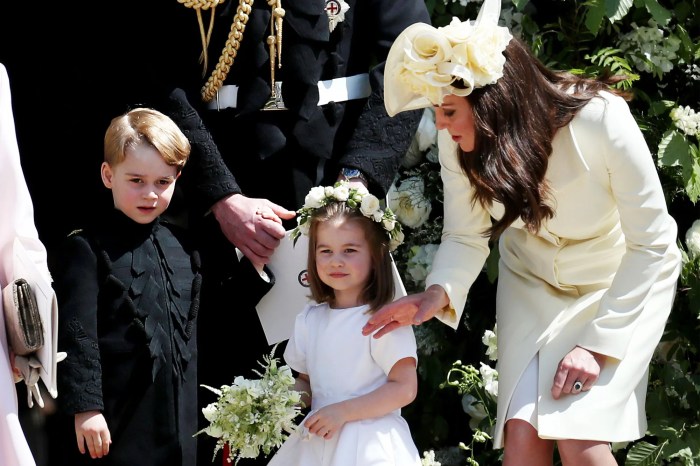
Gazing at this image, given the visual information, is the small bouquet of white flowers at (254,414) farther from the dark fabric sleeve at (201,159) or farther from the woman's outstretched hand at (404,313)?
the dark fabric sleeve at (201,159)

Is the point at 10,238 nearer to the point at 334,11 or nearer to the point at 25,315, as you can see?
the point at 25,315

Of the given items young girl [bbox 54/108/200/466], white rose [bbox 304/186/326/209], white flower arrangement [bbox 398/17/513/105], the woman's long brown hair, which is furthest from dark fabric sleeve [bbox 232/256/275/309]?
white flower arrangement [bbox 398/17/513/105]

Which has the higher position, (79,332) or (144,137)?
(144,137)

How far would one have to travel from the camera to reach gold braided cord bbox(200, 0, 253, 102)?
4262mm

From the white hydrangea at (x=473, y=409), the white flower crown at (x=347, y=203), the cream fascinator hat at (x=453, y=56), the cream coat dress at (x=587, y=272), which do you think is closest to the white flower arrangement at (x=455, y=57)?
the cream fascinator hat at (x=453, y=56)

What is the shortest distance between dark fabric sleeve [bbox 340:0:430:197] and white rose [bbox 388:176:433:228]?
560 millimetres

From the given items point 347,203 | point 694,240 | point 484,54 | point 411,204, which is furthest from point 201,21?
point 694,240

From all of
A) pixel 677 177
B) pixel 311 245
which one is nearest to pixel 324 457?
pixel 311 245

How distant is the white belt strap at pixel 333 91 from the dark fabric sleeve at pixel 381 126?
0.24 ft

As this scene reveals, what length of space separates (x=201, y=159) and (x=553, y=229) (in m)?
1.07

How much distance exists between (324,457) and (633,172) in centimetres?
114

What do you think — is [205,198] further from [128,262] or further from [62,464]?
[62,464]

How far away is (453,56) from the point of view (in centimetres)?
368

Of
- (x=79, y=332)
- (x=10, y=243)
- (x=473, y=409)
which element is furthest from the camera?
(x=473, y=409)
